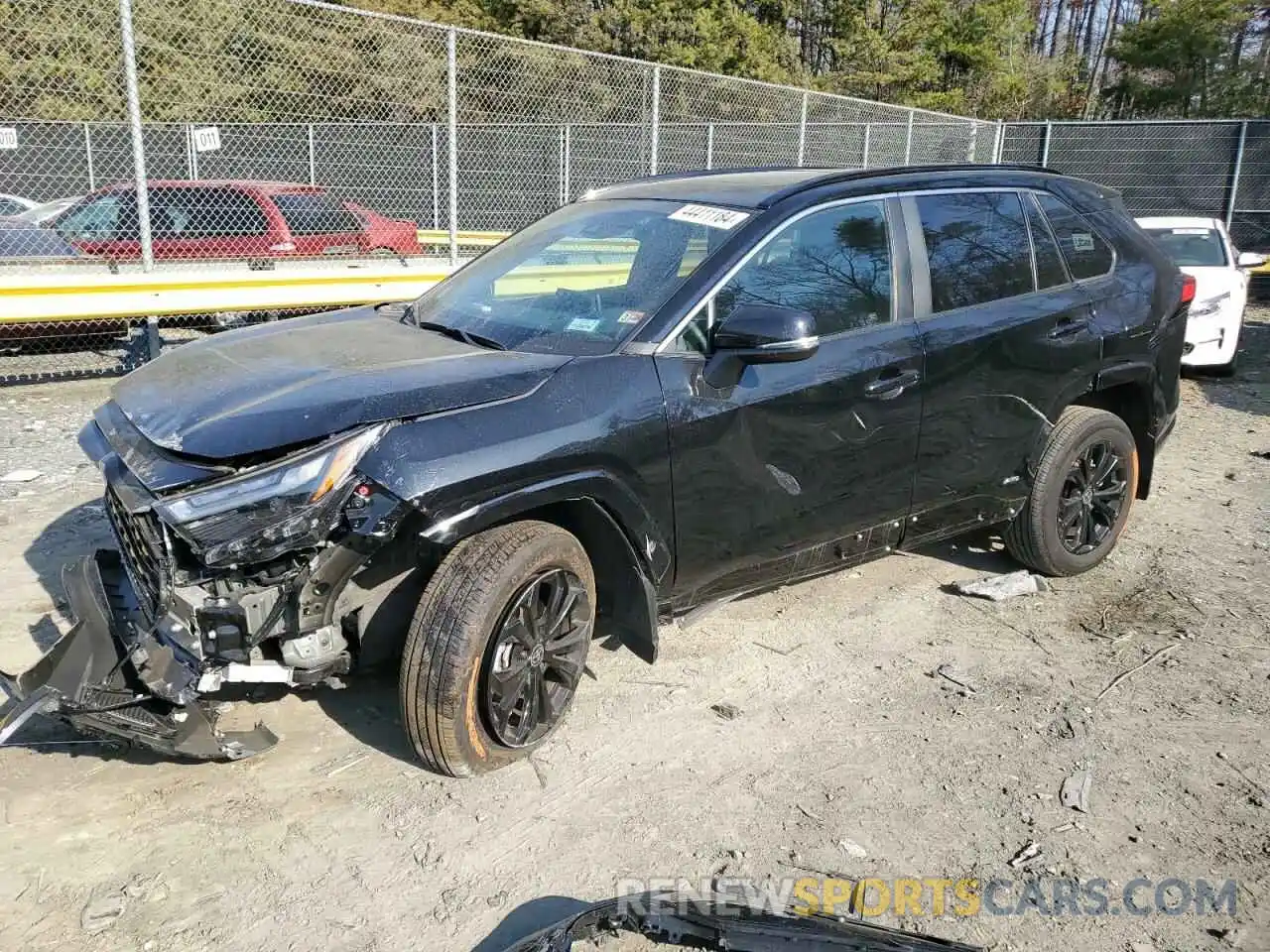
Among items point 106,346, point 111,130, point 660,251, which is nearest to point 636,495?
point 660,251

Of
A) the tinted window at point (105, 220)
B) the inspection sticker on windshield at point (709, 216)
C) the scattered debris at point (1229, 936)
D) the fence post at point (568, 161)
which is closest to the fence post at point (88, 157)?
the tinted window at point (105, 220)

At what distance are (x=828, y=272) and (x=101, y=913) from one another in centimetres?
312

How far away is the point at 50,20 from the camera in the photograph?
970 cm

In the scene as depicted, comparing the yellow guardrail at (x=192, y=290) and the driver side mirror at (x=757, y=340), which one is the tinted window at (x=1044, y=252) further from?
the yellow guardrail at (x=192, y=290)

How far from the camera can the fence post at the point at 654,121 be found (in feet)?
33.3

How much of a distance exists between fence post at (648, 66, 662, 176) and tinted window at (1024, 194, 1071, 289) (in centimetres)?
582

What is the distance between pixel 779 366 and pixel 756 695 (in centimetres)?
125

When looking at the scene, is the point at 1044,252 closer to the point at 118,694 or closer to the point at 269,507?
the point at 269,507

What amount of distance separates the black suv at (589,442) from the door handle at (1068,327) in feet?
0.05

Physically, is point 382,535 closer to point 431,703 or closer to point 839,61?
point 431,703

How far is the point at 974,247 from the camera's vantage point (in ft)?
14.1

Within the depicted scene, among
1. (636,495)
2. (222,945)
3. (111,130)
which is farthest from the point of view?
(111,130)

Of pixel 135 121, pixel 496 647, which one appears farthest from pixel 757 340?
pixel 135 121

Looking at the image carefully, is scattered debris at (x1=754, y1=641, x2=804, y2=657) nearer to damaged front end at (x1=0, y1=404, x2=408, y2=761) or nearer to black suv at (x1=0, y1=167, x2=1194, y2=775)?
black suv at (x1=0, y1=167, x2=1194, y2=775)
